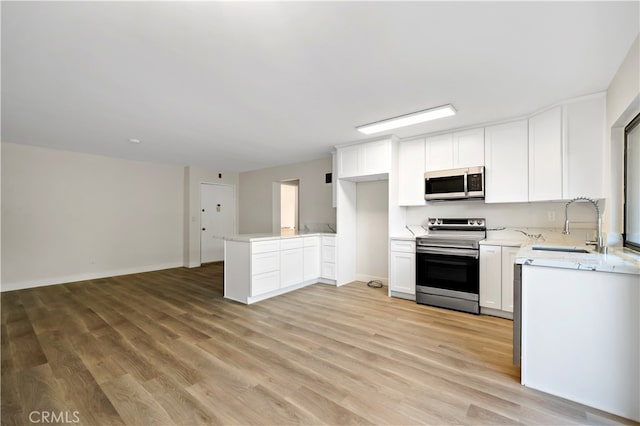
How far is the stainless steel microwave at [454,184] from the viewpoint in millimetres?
3600

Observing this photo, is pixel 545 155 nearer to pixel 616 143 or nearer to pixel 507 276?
pixel 616 143

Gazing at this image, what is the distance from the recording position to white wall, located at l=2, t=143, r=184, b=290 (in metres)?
4.59

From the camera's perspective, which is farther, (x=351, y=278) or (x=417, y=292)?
(x=351, y=278)

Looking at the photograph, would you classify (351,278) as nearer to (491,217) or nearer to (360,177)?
(360,177)

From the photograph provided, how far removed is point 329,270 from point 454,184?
2375mm

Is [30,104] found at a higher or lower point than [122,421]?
higher

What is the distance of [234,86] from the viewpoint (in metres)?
2.56

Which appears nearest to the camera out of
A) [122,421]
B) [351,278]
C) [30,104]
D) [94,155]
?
[122,421]

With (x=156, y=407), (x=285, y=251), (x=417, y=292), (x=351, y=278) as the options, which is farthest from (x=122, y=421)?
(x=351, y=278)

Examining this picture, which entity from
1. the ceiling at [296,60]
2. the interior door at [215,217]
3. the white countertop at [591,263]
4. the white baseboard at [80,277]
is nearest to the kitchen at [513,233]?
the white countertop at [591,263]

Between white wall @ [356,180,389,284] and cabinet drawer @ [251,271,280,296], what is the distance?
1664 mm

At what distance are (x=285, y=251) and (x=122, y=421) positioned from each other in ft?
9.15

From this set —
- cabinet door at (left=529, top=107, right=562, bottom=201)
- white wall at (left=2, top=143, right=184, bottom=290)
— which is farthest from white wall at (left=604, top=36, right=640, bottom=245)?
white wall at (left=2, top=143, right=184, bottom=290)

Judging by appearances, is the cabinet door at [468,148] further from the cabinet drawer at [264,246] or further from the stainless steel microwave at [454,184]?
the cabinet drawer at [264,246]
